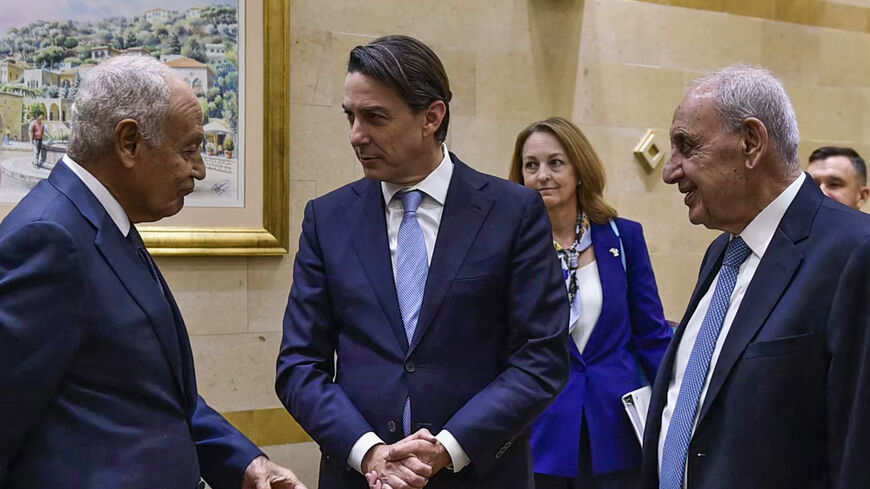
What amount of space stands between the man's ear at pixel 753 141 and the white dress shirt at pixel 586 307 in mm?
1454

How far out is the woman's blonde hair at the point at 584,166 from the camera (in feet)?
12.2

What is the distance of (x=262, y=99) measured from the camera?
174 inches

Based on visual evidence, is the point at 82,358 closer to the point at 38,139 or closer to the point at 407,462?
the point at 407,462

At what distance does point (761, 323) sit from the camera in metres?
1.97

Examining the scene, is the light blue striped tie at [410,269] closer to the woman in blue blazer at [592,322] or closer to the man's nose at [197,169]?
the man's nose at [197,169]

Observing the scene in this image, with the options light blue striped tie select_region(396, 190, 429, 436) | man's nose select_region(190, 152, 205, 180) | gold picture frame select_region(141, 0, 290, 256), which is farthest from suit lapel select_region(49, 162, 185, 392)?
gold picture frame select_region(141, 0, 290, 256)

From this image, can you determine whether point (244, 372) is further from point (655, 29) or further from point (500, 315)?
point (655, 29)

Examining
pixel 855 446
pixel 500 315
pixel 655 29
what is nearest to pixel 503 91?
pixel 655 29

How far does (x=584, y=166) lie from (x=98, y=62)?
2.18 metres

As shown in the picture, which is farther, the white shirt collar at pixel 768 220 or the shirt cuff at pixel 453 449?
the shirt cuff at pixel 453 449

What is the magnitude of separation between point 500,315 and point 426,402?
0.31 m

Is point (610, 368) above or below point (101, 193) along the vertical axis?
below

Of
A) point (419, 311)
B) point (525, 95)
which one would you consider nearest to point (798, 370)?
point (419, 311)

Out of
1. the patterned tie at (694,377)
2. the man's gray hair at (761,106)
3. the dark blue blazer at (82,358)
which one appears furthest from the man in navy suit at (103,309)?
the man's gray hair at (761,106)
